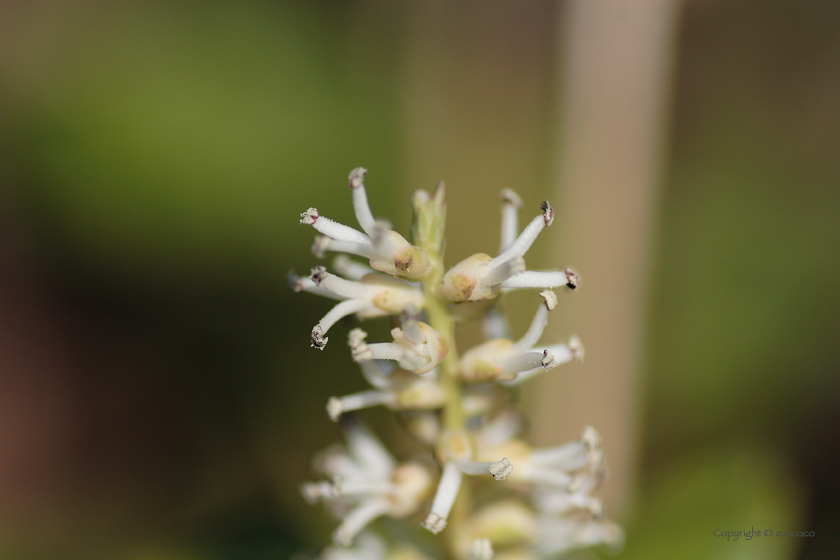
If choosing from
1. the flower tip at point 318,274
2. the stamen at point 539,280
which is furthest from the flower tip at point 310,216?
the stamen at point 539,280

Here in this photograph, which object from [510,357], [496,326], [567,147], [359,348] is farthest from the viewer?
[567,147]

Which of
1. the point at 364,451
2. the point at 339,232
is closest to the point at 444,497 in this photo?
the point at 364,451

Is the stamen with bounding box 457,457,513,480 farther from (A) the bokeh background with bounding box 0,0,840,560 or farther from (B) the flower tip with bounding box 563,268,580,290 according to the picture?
(A) the bokeh background with bounding box 0,0,840,560

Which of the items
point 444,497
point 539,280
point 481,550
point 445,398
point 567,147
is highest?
point 567,147

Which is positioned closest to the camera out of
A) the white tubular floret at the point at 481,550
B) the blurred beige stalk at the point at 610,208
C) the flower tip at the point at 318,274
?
the flower tip at the point at 318,274

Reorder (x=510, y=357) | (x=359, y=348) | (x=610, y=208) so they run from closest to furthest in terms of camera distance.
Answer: (x=359, y=348) → (x=510, y=357) → (x=610, y=208)

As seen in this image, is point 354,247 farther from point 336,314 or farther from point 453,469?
point 453,469

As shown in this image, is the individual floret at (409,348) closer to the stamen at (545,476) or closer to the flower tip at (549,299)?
the flower tip at (549,299)

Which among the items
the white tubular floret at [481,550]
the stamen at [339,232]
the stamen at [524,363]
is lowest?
the white tubular floret at [481,550]

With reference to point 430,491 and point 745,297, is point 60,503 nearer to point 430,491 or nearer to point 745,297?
point 430,491
